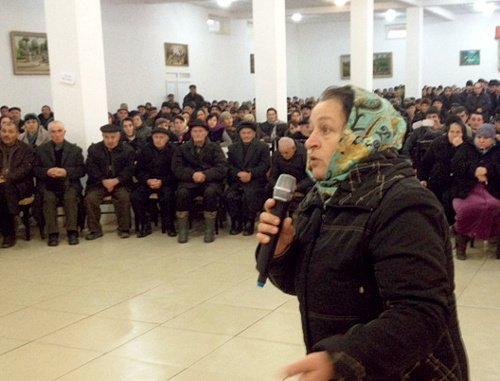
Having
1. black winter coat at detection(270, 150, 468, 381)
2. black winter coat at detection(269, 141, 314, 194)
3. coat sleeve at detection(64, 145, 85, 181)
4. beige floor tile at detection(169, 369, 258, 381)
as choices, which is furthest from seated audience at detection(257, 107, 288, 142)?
black winter coat at detection(270, 150, 468, 381)

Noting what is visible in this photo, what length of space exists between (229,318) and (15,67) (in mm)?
10287

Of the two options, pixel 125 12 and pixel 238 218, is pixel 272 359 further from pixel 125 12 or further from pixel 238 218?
pixel 125 12

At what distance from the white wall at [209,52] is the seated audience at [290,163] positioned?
7.65 meters

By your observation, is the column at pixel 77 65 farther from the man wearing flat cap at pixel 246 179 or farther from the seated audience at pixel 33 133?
the man wearing flat cap at pixel 246 179

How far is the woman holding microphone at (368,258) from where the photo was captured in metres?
1.48

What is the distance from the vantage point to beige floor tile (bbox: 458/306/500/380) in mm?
3654

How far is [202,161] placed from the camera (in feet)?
24.8

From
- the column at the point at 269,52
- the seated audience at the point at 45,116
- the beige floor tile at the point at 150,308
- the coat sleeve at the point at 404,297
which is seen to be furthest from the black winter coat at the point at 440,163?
the seated audience at the point at 45,116

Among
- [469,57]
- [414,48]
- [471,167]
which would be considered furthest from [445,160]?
[469,57]

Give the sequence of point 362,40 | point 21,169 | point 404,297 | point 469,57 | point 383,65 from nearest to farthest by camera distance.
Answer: point 404,297
point 21,169
point 362,40
point 469,57
point 383,65

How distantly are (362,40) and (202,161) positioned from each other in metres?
8.41

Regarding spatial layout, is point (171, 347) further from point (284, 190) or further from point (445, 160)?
point (445, 160)

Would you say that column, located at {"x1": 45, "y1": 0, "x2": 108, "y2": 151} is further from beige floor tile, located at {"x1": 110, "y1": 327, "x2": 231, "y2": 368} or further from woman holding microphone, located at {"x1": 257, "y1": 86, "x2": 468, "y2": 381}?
woman holding microphone, located at {"x1": 257, "y1": 86, "x2": 468, "y2": 381}

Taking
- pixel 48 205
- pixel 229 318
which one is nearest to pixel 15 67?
pixel 48 205
